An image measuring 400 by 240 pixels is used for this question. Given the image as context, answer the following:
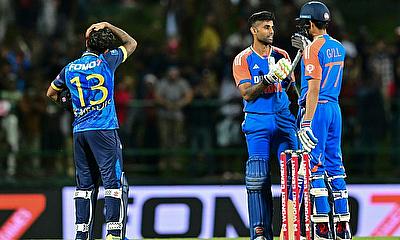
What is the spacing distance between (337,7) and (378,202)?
1097 cm

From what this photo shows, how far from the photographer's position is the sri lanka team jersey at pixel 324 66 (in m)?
10.3

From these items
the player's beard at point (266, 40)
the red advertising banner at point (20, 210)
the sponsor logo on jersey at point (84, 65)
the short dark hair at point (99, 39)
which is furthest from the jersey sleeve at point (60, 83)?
the red advertising banner at point (20, 210)

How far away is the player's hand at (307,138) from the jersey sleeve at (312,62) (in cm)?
49

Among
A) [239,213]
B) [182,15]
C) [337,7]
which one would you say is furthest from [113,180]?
[337,7]

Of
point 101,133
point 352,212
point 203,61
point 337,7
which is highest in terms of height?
point 337,7

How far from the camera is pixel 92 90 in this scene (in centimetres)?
1073

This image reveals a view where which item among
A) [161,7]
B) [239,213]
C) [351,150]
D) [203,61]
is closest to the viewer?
[239,213]

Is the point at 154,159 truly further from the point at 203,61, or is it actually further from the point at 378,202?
the point at 378,202

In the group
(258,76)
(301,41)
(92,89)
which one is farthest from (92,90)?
(301,41)

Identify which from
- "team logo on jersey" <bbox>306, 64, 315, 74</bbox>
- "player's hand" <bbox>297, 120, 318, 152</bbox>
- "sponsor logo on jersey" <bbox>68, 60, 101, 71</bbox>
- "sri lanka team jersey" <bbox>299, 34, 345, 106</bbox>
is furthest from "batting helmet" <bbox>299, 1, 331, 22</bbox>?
"sponsor logo on jersey" <bbox>68, 60, 101, 71</bbox>

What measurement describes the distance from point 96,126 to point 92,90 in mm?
384

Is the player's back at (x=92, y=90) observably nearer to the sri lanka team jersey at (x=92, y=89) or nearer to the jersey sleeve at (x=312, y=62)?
the sri lanka team jersey at (x=92, y=89)

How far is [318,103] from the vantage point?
10.5 m

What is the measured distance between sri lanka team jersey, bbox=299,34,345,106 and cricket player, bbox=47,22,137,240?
204 cm
